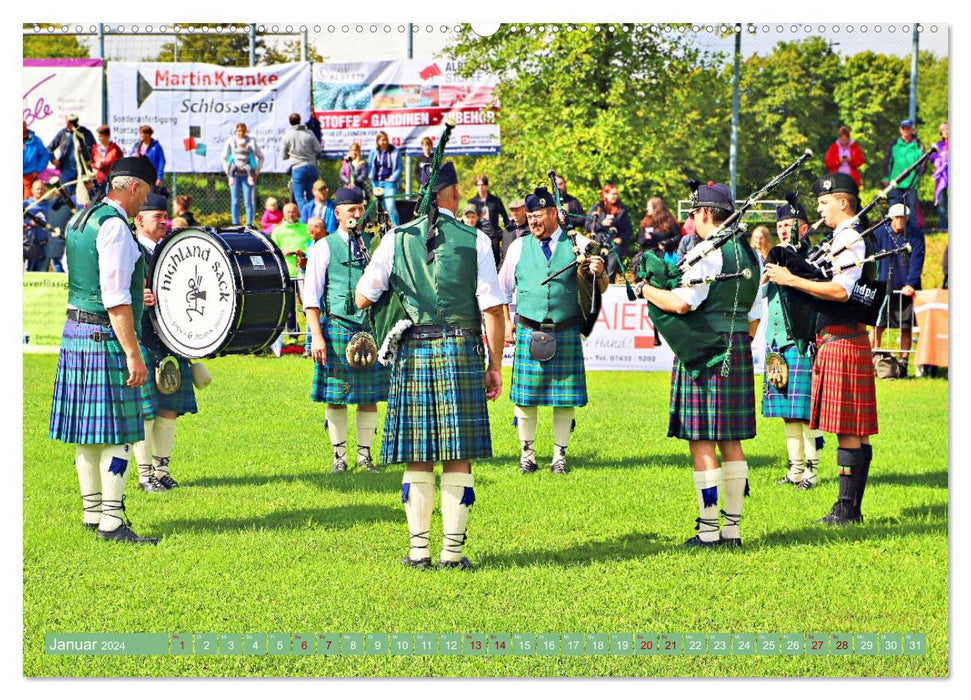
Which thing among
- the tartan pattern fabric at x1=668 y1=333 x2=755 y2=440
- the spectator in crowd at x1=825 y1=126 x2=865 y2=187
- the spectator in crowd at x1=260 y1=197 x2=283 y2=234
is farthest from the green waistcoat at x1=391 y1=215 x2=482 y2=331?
the spectator in crowd at x1=260 y1=197 x2=283 y2=234

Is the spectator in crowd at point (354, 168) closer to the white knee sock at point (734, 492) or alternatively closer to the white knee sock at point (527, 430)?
the white knee sock at point (527, 430)

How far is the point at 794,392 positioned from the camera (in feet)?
24.7

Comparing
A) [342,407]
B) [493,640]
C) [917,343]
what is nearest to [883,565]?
[493,640]

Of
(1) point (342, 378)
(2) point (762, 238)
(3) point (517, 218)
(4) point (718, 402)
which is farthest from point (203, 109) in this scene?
(4) point (718, 402)

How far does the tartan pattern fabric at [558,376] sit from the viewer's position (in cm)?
802

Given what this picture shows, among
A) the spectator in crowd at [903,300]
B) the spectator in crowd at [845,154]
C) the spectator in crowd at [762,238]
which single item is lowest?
the spectator in crowd at [903,300]

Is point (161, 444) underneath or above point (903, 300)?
underneath

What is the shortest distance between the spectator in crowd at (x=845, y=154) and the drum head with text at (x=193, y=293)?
487cm

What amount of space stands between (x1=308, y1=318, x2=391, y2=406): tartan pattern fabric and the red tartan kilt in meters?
2.77

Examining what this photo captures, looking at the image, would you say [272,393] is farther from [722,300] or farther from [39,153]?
[722,300]

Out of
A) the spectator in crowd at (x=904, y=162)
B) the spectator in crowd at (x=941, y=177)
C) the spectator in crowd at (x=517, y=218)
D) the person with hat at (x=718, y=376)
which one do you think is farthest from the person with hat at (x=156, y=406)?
the spectator in crowd at (x=941, y=177)

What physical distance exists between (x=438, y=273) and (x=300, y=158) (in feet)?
21.9

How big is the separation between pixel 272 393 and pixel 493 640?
4.83 meters

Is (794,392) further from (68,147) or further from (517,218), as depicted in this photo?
(68,147)
